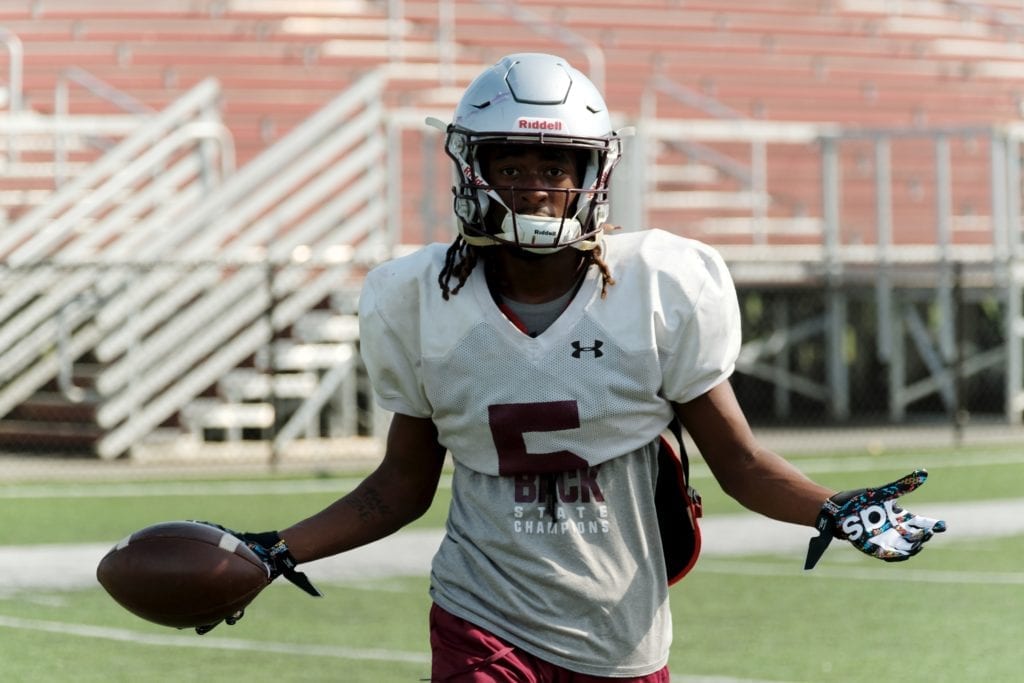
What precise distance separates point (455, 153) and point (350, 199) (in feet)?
37.2

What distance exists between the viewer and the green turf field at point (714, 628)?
6.13 metres

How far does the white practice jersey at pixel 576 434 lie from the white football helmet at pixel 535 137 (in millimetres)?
124

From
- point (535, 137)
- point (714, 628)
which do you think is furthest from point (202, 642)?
point (535, 137)

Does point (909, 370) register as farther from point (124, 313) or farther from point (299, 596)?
point (299, 596)

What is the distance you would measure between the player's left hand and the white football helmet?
0.66m

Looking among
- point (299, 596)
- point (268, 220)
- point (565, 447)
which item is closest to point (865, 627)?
point (299, 596)

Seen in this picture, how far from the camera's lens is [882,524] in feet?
9.74

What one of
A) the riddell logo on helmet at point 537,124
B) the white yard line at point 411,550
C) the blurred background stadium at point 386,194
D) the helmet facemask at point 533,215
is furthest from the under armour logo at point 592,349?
the blurred background stadium at point 386,194

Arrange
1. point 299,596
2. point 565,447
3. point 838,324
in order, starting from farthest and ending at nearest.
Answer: point 838,324 → point 299,596 → point 565,447

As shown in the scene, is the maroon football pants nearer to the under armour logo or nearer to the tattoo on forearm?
the tattoo on forearm

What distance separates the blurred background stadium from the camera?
1391 cm

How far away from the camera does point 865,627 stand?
689 centimetres

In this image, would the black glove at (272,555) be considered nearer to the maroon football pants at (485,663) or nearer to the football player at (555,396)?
the football player at (555,396)

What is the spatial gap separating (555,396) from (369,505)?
18.7 inches
